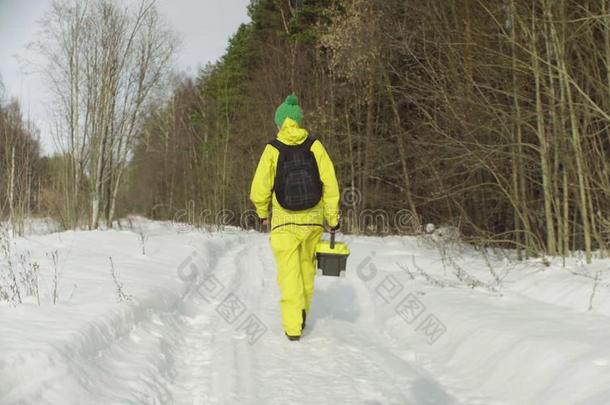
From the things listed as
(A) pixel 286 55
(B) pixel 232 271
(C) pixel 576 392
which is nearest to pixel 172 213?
(A) pixel 286 55

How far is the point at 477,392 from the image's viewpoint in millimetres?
3285

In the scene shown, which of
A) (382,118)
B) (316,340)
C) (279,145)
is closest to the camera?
(316,340)

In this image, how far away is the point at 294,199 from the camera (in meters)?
4.44

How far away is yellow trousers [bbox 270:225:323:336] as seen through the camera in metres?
4.37

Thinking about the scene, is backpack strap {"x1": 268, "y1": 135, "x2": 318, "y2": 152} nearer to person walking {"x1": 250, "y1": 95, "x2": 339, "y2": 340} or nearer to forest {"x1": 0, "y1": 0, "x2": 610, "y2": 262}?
person walking {"x1": 250, "y1": 95, "x2": 339, "y2": 340}

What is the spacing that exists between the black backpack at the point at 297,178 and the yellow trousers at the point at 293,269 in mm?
249

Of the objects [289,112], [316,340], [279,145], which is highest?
[289,112]

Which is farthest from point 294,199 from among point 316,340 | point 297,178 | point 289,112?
point 316,340

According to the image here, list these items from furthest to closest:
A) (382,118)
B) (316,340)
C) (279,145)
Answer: (382,118) → (279,145) → (316,340)

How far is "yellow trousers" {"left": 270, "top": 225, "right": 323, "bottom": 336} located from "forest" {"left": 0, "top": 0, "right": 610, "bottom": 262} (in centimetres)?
382

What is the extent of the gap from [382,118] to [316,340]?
13357 mm

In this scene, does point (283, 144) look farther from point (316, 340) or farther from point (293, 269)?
point (316, 340)

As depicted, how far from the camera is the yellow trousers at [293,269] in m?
4.37

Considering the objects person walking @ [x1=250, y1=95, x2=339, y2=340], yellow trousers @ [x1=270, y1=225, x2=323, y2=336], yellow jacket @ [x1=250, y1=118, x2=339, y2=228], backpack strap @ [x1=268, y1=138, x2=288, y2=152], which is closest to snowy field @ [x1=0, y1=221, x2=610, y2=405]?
yellow trousers @ [x1=270, y1=225, x2=323, y2=336]
